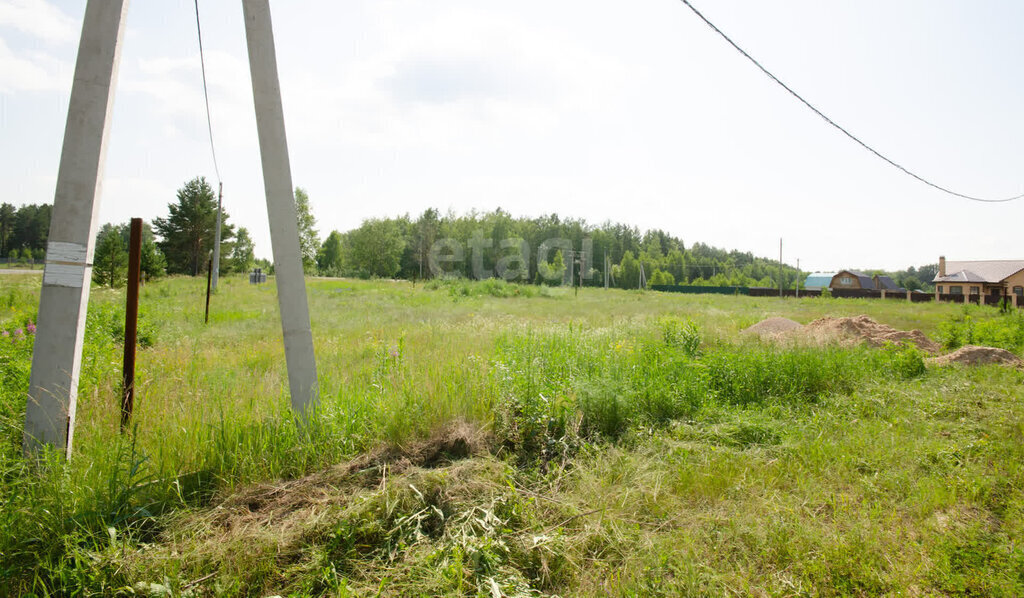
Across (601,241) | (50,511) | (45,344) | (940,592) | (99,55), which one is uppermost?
(601,241)

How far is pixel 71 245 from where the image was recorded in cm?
310

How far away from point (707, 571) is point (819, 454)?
7.45 ft

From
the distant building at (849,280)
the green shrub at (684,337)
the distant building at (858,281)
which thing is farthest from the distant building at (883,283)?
the green shrub at (684,337)

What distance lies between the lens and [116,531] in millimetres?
2449

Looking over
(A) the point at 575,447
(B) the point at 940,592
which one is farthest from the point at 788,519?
(A) the point at 575,447

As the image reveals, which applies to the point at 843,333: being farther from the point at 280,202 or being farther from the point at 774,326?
the point at 280,202

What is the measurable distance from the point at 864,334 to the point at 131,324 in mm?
14242

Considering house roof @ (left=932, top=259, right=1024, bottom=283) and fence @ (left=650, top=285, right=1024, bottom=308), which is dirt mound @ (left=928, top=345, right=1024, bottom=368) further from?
house roof @ (left=932, top=259, right=1024, bottom=283)

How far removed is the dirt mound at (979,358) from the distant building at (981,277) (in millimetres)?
41777

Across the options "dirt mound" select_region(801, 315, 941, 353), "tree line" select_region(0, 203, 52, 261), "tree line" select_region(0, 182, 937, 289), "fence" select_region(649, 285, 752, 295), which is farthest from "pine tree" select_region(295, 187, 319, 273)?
"dirt mound" select_region(801, 315, 941, 353)

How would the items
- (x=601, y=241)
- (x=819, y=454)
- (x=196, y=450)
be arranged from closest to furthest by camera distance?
(x=196, y=450)
(x=819, y=454)
(x=601, y=241)

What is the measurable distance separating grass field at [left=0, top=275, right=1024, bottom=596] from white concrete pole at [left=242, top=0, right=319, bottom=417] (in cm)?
40

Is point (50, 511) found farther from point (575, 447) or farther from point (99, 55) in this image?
point (575, 447)

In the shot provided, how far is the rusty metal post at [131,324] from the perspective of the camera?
360 centimetres
